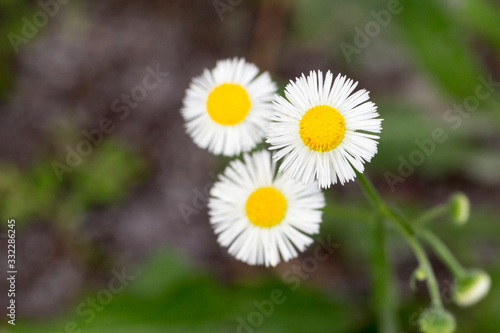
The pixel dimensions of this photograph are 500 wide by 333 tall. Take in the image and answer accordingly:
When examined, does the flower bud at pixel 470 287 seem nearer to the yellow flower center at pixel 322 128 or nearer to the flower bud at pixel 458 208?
the flower bud at pixel 458 208

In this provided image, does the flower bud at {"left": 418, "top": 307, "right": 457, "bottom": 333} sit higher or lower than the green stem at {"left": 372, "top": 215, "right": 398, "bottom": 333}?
lower

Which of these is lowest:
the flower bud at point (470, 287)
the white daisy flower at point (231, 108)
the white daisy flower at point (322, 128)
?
the flower bud at point (470, 287)

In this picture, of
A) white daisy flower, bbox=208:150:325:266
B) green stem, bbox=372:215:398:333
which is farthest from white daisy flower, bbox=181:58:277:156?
green stem, bbox=372:215:398:333

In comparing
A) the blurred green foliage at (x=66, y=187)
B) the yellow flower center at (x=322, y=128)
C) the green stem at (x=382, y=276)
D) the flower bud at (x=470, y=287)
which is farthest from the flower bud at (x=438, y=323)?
the blurred green foliage at (x=66, y=187)

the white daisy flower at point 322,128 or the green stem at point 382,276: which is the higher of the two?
the white daisy flower at point 322,128

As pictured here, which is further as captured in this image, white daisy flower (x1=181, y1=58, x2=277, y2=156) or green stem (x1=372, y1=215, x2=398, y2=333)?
green stem (x1=372, y1=215, x2=398, y2=333)

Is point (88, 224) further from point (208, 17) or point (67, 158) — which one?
A: point (208, 17)

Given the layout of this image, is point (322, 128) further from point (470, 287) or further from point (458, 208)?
point (470, 287)

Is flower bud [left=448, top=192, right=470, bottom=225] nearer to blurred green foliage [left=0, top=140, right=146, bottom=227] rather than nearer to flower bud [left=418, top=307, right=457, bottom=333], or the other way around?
flower bud [left=418, top=307, right=457, bottom=333]
